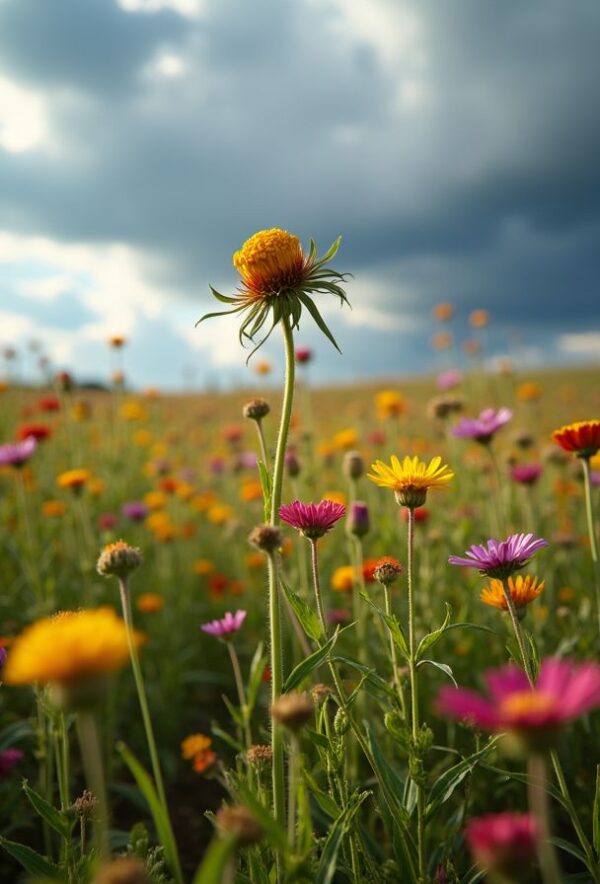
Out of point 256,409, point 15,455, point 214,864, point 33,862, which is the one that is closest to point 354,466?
point 256,409

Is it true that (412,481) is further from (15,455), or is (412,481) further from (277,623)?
(15,455)

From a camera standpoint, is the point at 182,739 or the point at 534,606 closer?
the point at 534,606

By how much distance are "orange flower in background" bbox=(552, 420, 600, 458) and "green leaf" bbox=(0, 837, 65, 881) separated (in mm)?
1650

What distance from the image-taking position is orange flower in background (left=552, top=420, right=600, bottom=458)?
1779 mm

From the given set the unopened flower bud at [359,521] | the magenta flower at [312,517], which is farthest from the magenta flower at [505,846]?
the unopened flower bud at [359,521]

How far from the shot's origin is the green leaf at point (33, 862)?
1301 millimetres

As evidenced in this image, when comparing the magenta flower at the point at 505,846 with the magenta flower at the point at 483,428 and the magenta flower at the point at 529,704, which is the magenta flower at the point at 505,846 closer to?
the magenta flower at the point at 529,704

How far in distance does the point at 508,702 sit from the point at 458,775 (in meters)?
0.79

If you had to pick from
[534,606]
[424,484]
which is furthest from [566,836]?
[424,484]

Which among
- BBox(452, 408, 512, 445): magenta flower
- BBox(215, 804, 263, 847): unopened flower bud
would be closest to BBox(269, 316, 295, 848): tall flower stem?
BBox(215, 804, 263, 847): unopened flower bud

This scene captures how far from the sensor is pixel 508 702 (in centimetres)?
63

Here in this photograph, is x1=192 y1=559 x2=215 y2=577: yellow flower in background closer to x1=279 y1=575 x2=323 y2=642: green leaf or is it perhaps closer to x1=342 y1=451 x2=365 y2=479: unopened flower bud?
x1=342 y1=451 x2=365 y2=479: unopened flower bud

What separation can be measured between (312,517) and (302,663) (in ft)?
1.03

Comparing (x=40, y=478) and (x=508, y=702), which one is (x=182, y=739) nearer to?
(x=40, y=478)
